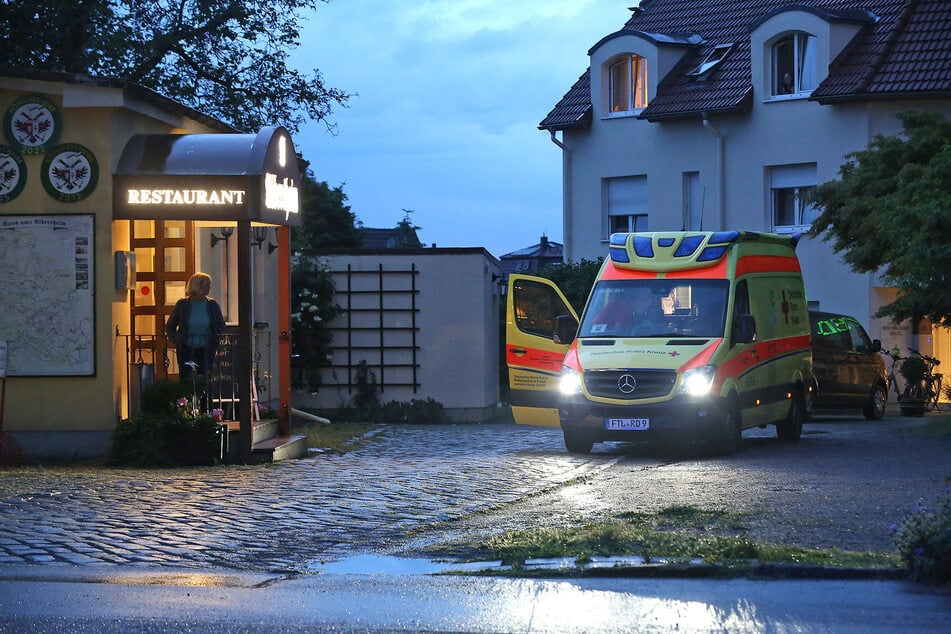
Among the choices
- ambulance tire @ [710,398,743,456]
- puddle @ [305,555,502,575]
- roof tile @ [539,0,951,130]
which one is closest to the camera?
puddle @ [305,555,502,575]

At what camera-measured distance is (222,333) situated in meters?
16.2

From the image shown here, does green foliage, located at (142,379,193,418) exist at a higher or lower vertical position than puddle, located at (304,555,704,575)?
higher

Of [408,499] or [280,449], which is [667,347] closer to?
[280,449]

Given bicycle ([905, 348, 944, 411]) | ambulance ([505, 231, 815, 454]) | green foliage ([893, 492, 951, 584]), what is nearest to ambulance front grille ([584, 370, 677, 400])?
ambulance ([505, 231, 815, 454])

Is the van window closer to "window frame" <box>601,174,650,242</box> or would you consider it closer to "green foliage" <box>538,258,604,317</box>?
"green foliage" <box>538,258,604,317</box>

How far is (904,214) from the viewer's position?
1911 centimetres

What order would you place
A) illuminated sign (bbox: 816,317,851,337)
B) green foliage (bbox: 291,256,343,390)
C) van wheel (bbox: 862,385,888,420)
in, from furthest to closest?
van wheel (bbox: 862,385,888,420), illuminated sign (bbox: 816,317,851,337), green foliage (bbox: 291,256,343,390)

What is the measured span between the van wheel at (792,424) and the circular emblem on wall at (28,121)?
32.4ft

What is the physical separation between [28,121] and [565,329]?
268 inches

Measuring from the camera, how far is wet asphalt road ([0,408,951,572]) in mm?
9781

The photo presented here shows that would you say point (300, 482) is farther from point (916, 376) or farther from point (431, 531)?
point (916, 376)

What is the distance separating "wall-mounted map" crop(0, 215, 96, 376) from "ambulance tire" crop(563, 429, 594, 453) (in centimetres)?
562

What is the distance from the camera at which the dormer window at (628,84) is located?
124ft

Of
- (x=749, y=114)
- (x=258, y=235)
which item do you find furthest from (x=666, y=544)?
(x=749, y=114)
